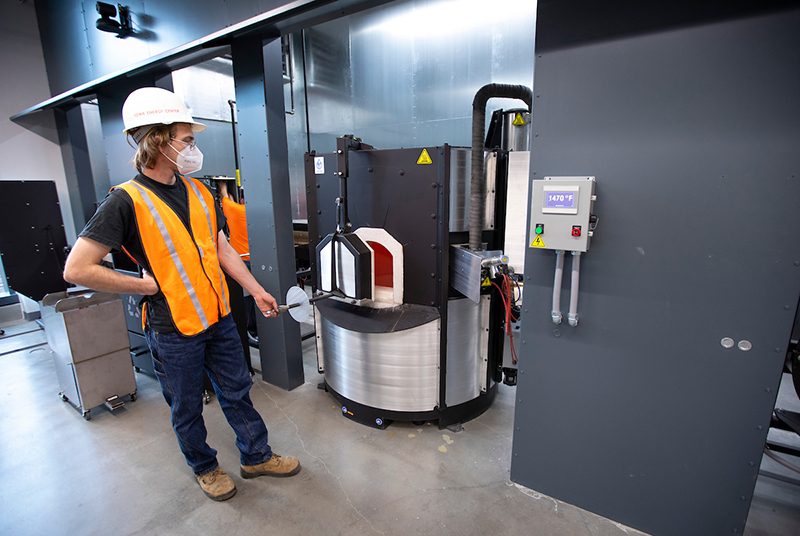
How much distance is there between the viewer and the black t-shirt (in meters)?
1.22

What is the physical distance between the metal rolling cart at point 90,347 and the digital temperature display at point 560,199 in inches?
101

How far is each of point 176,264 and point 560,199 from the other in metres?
1.41

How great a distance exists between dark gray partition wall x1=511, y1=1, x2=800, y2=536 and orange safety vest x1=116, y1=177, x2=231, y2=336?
1272mm

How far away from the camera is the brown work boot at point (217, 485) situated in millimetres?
1579

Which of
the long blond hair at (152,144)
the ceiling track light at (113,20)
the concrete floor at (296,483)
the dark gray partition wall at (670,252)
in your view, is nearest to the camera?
the dark gray partition wall at (670,252)

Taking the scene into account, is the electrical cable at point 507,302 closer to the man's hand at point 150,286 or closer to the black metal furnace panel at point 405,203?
the black metal furnace panel at point 405,203

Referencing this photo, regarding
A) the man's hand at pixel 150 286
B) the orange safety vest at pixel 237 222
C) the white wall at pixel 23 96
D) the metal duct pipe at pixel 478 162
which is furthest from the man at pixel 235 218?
the white wall at pixel 23 96

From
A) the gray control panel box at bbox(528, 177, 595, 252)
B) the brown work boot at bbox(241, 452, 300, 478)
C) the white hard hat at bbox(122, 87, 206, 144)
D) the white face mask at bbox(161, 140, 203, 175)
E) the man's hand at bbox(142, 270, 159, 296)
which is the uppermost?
the white hard hat at bbox(122, 87, 206, 144)

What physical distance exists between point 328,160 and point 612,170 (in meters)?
1.38

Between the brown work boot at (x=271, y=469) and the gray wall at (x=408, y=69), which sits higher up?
the gray wall at (x=408, y=69)

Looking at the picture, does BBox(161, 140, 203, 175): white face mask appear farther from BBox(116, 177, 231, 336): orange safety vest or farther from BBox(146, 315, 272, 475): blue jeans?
BBox(146, 315, 272, 475): blue jeans

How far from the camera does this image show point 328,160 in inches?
78.4

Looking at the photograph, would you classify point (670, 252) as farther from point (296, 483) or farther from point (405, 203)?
point (296, 483)

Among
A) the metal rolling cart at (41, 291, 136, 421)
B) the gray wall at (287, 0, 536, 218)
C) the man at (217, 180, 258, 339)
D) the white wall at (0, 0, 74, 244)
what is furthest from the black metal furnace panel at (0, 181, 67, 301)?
the gray wall at (287, 0, 536, 218)
